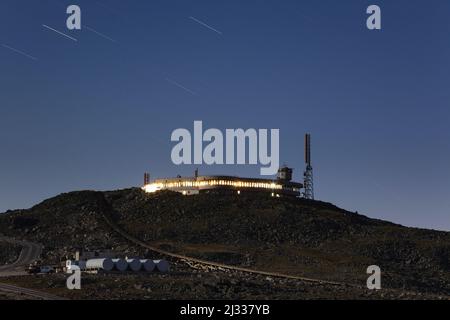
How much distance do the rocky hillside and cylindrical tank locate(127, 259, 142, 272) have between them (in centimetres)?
2316

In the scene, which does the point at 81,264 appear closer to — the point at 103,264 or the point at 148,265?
the point at 103,264

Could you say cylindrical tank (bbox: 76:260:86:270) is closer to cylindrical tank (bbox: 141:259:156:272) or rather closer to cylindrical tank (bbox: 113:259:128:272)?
cylindrical tank (bbox: 113:259:128:272)

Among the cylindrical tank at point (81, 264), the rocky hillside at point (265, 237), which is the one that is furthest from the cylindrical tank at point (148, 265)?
the rocky hillside at point (265, 237)

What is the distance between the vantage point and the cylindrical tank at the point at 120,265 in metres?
123

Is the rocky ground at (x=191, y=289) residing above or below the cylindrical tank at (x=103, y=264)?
below

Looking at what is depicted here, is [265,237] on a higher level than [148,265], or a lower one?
higher

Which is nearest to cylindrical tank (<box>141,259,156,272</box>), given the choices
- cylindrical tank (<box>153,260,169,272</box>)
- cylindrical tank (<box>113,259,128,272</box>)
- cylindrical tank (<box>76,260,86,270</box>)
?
cylindrical tank (<box>153,260,169,272</box>)

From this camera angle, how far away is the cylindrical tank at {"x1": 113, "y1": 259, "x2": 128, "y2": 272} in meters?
123

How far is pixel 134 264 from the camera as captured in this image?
12488 cm

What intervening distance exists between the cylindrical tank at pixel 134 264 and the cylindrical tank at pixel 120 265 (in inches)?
27.6

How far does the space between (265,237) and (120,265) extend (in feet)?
165

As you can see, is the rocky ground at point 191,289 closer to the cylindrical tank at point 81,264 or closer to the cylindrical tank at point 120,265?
the cylindrical tank at point 120,265

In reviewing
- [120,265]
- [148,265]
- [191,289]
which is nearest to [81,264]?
[120,265]

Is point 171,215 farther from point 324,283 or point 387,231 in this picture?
point 324,283
